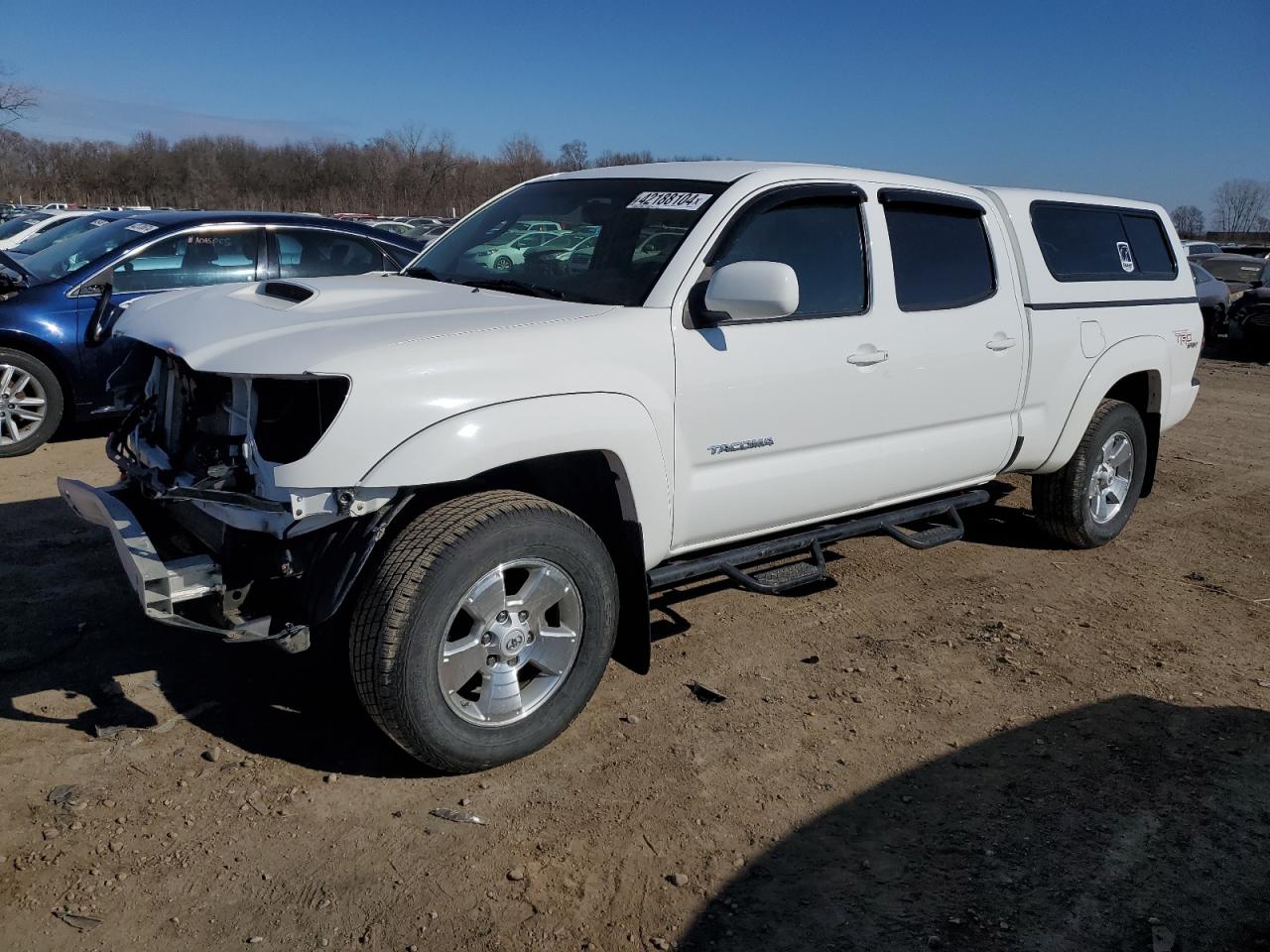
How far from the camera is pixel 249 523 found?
3182mm

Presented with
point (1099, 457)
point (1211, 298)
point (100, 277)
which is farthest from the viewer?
point (1211, 298)

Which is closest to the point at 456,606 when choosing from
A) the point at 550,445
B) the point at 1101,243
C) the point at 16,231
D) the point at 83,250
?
the point at 550,445

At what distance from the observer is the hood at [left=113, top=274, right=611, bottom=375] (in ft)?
10.2

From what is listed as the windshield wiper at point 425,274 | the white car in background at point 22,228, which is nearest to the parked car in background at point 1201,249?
the white car in background at point 22,228

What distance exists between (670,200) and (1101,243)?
301 cm

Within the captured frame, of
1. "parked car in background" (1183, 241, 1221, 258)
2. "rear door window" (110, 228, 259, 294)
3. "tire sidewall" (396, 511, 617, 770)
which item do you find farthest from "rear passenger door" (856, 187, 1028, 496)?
"parked car in background" (1183, 241, 1221, 258)

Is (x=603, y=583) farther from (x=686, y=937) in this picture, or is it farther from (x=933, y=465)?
(x=933, y=465)

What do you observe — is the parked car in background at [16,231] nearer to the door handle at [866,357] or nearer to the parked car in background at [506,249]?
the parked car in background at [506,249]

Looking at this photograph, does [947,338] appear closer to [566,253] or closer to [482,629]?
[566,253]

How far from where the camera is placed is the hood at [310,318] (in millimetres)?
3109

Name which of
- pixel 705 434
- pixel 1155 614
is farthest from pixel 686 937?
pixel 1155 614

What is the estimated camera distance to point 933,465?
4754 mm

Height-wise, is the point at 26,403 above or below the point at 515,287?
below

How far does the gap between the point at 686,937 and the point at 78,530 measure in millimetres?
4294
